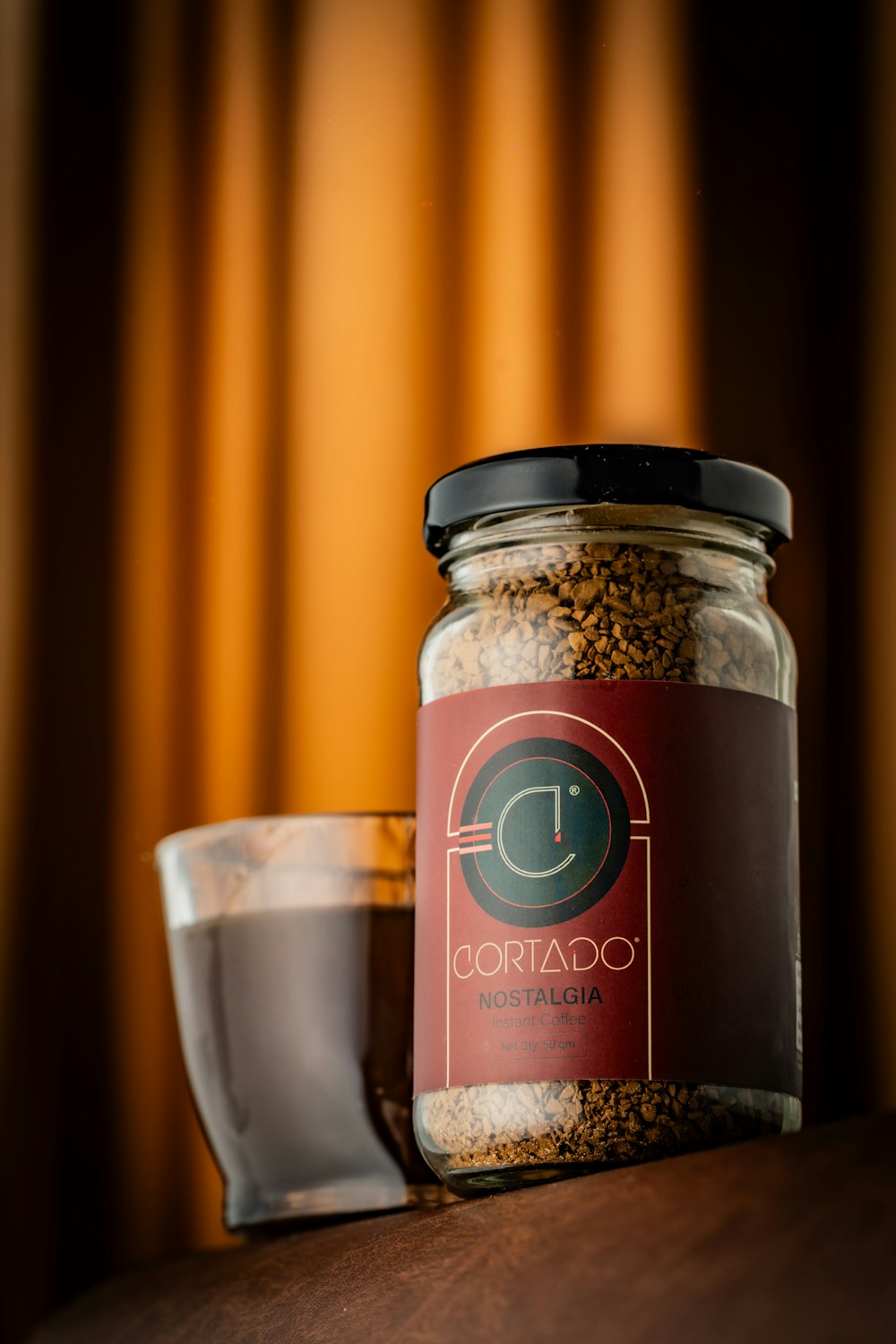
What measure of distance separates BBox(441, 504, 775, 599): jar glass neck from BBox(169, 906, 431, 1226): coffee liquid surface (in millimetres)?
204

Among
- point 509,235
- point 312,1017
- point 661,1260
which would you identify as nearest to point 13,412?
point 509,235

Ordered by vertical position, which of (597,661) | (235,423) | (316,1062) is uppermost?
(235,423)

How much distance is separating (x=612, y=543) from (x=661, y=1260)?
0.24 m

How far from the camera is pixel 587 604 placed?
1.53 feet

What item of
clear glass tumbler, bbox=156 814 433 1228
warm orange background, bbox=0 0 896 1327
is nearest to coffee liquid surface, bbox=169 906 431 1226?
clear glass tumbler, bbox=156 814 433 1228

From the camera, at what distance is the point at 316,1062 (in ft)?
2.17

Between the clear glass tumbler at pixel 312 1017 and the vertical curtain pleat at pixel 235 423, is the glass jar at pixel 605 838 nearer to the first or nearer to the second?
the clear glass tumbler at pixel 312 1017

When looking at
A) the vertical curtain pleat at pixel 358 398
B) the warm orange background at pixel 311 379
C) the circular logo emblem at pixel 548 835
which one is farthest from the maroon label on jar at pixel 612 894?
the vertical curtain pleat at pixel 358 398

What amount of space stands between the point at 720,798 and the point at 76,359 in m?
0.74

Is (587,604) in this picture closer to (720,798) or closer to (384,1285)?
(720,798)

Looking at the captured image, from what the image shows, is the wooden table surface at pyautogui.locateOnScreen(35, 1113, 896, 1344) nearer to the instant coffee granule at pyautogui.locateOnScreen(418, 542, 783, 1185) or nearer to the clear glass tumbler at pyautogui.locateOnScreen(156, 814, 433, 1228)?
the instant coffee granule at pyautogui.locateOnScreen(418, 542, 783, 1185)

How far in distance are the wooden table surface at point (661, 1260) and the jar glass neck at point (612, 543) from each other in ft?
0.60

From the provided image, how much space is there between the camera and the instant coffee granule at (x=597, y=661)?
0.43 metres

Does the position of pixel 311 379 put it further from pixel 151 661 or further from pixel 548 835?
pixel 548 835
